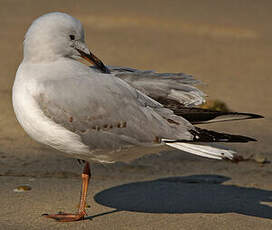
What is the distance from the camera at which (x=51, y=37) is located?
11.5 feet

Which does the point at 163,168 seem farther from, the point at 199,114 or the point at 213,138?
the point at 213,138

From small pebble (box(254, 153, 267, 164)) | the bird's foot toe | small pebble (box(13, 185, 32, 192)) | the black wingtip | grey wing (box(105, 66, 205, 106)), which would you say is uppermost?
grey wing (box(105, 66, 205, 106))

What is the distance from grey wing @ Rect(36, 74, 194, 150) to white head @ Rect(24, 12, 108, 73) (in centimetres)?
21

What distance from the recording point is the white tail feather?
134 inches

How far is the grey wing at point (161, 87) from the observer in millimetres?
3756

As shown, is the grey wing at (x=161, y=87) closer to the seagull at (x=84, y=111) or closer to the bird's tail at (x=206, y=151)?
the seagull at (x=84, y=111)

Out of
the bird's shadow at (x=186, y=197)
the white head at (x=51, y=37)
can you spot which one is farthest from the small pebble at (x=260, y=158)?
the white head at (x=51, y=37)

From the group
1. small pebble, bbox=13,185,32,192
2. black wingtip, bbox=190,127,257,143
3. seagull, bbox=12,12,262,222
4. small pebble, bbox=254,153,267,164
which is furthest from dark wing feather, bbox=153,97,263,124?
small pebble, bbox=254,153,267,164

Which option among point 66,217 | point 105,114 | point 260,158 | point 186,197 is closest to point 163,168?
point 186,197

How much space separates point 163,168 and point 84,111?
4.67 ft

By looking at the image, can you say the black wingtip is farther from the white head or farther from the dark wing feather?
the white head

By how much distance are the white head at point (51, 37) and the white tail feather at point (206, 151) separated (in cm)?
82

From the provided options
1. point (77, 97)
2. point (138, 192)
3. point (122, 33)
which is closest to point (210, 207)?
point (138, 192)

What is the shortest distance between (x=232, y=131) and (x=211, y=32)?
204 inches
